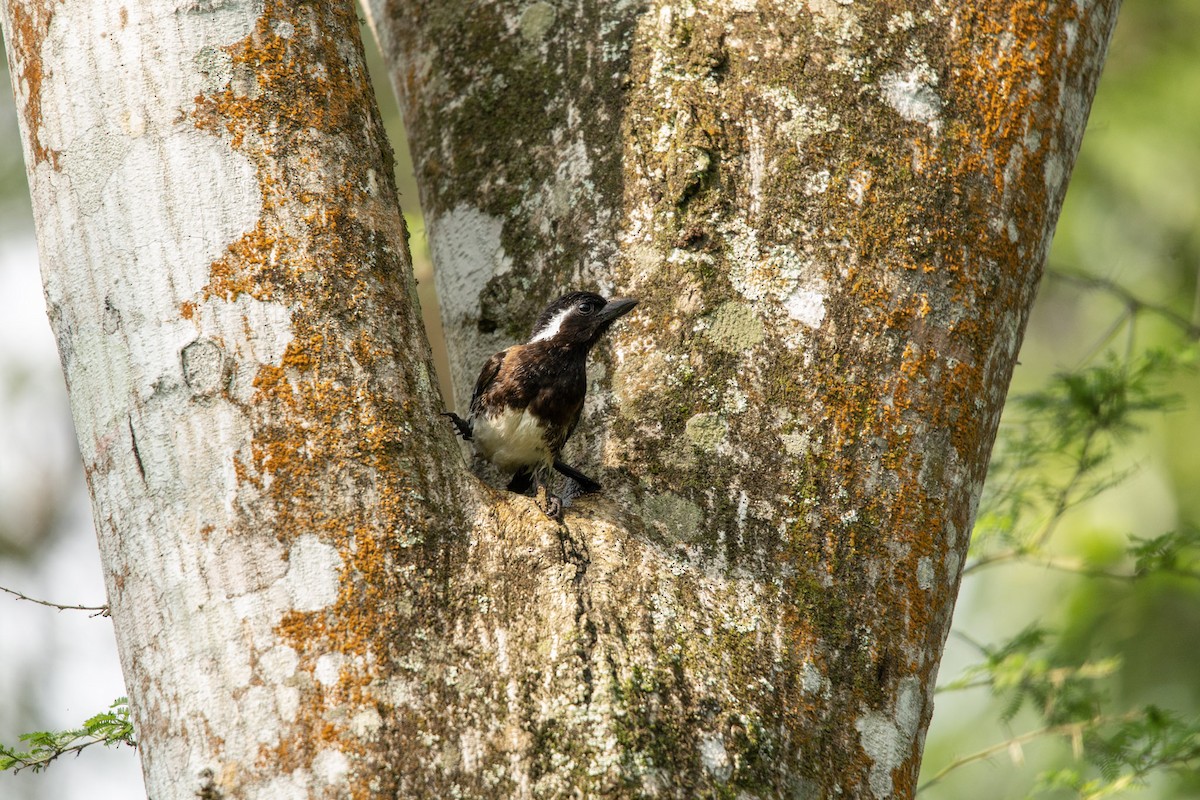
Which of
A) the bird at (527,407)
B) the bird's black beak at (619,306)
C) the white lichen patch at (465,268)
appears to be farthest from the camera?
the bird at (527,407)

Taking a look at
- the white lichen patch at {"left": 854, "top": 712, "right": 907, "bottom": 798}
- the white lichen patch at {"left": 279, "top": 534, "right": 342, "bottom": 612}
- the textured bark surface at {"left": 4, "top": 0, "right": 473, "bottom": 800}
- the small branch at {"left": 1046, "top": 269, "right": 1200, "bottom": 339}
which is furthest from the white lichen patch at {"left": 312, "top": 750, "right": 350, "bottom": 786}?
the small branch at {"left": 1046, "top": 269, "right": 1200, "bottom": 339}

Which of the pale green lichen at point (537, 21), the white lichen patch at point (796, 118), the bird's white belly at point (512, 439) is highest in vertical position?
the pale green lichen at point (537, 21)

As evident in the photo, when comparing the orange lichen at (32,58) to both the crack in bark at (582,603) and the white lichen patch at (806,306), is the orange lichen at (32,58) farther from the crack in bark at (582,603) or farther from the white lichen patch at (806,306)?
the white lichen patch at (806,306)

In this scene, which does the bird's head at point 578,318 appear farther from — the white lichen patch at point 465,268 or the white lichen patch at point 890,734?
the white lichen patch at point 890,734

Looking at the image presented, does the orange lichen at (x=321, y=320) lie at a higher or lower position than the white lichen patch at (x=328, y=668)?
higher

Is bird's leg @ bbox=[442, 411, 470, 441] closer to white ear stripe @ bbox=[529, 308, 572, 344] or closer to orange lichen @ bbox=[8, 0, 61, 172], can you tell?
white ear stripe @ bbox=[529, 308, 572, 344]

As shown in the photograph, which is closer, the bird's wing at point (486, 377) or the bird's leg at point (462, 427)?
the bird's wing at point (486, 377)

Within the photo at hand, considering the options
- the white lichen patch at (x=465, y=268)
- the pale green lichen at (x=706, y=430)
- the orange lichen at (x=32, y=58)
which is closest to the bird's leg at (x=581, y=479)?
the pale green lichen at (x=706, y=430)

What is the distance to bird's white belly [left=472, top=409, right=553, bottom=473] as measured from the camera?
349 cm

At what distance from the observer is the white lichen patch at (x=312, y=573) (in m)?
1.73

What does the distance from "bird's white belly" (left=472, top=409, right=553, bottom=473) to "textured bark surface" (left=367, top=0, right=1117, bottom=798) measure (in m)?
0.60

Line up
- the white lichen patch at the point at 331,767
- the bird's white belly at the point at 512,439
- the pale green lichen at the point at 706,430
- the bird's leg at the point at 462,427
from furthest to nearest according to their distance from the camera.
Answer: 1. the bird's white belly at the point at 512,439
2. the bird's leg at the point at 462,427
3. the pale green lichen at the point at 706,430
4. the white lichen patch at the point at 331,767

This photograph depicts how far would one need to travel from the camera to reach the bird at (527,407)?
312cm

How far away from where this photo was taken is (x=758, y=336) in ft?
7.51
